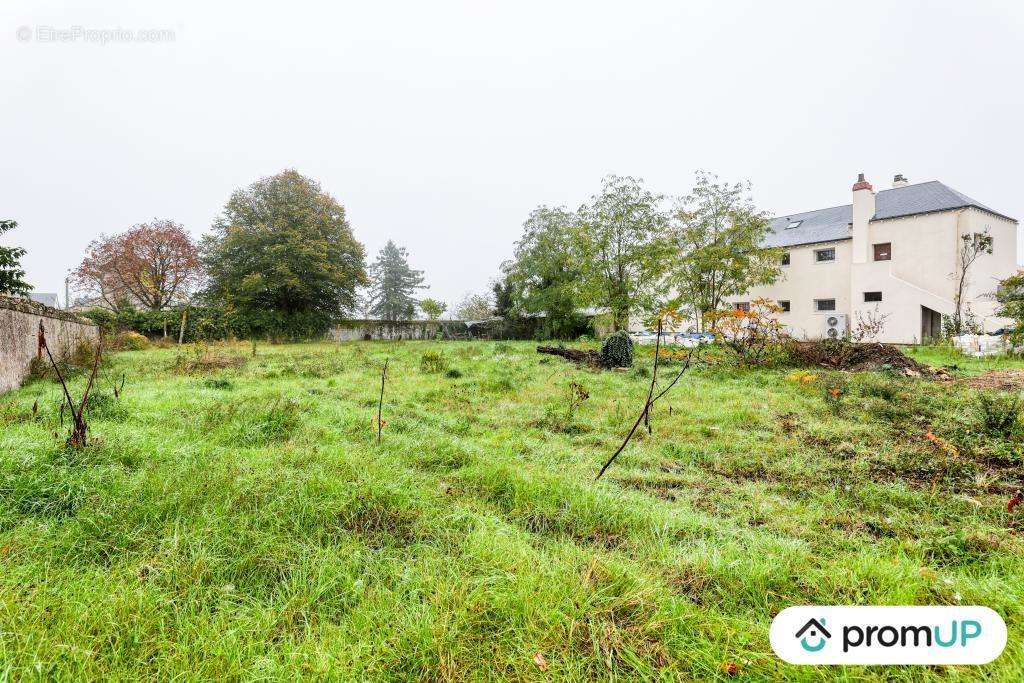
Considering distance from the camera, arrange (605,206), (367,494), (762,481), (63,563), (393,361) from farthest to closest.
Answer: (605,206) < (393,361) < (762,481) < (367,494) < (63,563)

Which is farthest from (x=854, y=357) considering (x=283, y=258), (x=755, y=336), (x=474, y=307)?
(x=474, y=307)

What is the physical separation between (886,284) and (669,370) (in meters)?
19.5

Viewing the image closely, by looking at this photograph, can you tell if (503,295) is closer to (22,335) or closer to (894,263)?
(894,263)

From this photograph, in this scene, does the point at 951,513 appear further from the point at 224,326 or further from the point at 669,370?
the point at 224,326

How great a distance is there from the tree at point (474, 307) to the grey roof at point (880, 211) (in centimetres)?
2573

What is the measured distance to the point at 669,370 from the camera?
980cm

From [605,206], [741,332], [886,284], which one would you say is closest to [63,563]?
[741,332]

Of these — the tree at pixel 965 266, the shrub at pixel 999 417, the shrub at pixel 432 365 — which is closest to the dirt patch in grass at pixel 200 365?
the shrub at pixel 432 365

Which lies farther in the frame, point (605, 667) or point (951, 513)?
point (951, 513)

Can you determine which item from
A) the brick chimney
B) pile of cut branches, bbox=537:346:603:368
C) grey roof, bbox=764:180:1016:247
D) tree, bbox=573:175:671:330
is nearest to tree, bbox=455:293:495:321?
tree, bbox=573:175:671:330

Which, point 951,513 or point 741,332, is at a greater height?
point 741,332

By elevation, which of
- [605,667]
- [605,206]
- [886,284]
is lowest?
[605,667]

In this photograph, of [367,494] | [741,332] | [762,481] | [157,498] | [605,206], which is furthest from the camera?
[605,206]

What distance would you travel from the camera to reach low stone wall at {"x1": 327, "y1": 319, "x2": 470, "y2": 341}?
28.4 m
